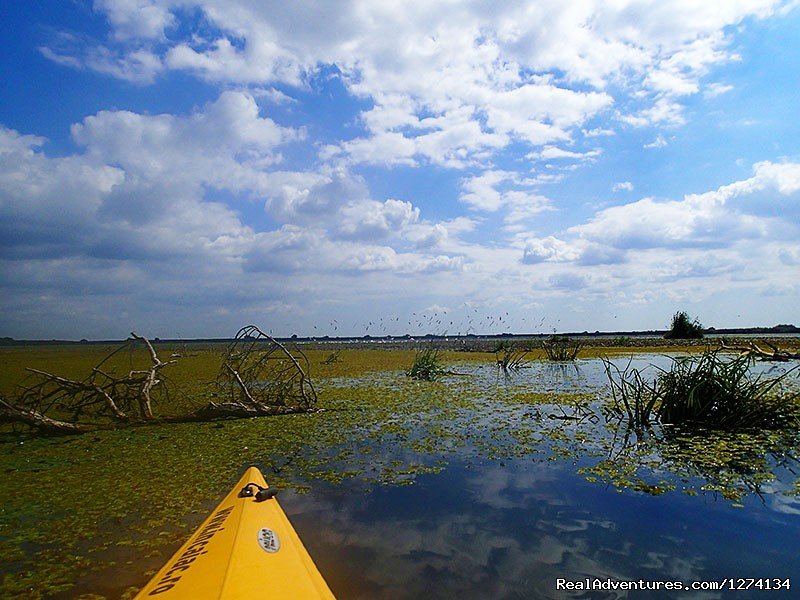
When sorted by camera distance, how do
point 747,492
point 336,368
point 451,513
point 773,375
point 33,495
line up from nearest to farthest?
1. point 451,513
2. point 747,492
3. point 33,495
4. point 773,375
5. point 336,368

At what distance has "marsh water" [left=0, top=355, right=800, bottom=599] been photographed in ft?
9.61

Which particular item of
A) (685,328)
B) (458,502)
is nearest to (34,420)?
(458,502)

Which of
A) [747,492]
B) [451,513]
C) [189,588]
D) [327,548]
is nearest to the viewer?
[189,588]

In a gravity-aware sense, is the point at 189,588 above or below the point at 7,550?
above

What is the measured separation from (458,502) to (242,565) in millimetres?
2210

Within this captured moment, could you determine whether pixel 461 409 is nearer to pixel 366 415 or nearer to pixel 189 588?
pixel 366 415

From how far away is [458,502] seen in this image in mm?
4055

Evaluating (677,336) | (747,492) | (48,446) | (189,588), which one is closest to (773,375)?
(747,492)

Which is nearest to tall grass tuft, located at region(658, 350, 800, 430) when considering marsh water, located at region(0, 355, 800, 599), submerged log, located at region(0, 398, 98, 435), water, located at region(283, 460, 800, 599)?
marsh water, located at region(0, 355, 800, 599)

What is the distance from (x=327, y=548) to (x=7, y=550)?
2.28m

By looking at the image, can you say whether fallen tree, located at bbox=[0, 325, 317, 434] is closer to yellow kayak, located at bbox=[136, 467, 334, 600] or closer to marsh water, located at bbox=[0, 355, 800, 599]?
marsh water, located at bbox=[0, 355, 800, 599]

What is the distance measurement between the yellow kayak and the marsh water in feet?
1.50

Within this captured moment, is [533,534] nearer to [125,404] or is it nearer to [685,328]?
[125,404]

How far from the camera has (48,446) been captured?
6.46m
